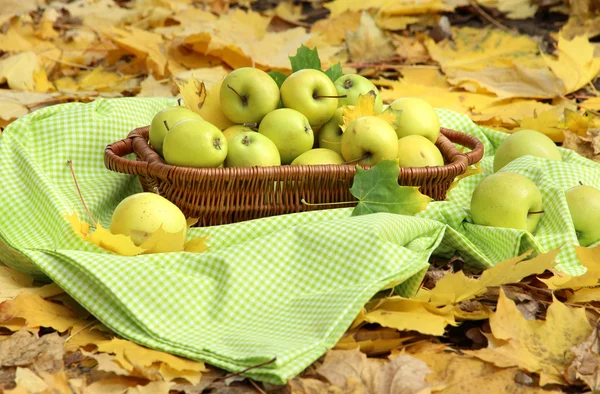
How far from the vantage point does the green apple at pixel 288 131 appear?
6.27ft

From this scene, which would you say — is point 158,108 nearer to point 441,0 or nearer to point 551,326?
point 551,326

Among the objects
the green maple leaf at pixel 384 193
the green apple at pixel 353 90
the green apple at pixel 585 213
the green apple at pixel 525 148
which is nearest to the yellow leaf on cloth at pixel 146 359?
the green maple leaf at pixel 384 193

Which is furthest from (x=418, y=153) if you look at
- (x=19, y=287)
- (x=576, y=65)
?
(x=576, y=65)

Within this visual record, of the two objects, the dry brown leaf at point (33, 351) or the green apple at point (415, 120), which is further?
the green apple at point (415, 120)

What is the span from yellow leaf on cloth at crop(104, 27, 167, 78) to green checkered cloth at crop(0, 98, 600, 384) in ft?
4.41

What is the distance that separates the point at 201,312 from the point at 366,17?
2694mm

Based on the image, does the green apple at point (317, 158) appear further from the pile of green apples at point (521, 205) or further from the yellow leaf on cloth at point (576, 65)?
the yellow leaf on cloth at point (576, 65)

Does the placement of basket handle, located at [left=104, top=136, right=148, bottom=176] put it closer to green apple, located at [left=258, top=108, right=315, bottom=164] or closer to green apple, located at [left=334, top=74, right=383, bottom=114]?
green apple, located at [left=258, top=108, right=315, bottom=164]

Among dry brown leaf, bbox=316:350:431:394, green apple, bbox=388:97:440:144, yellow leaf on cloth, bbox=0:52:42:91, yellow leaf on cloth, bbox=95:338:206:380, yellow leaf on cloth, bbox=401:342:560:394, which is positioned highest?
green apple, bbox=388:97:440:144

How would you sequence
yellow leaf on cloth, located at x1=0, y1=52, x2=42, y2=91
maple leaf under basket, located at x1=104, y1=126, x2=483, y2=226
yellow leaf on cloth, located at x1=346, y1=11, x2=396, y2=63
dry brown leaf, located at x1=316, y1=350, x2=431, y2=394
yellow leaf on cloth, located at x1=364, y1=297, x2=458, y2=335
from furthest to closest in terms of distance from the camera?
yellow leaf on cloth, located at x1=346, y1=11, x2=396, y2=63, yellow leaf on cloth, located at x1=0, y1=52, x2=42, y2=91, maple leaf under basket, located at x1=104, y1=126, x2=483, y2=226, yellow leaf on cloth, located at x1=364, y1=297, x2=458, y2=335, dry brown leaf, located at x1=316, y1=350, x2=431, y2=394

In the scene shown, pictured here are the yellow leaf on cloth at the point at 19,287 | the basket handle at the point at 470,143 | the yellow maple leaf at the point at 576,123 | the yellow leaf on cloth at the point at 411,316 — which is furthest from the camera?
the yellow maple leaf at the point at 576,123

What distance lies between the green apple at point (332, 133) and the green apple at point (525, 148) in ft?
1.78

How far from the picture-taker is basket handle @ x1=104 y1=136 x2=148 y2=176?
6.01ft

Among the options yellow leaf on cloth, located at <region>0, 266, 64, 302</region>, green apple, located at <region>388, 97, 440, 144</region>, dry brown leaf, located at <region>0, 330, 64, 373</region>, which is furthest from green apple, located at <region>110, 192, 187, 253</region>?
green apple, located at <region>388, 97, 440, 144</region>
